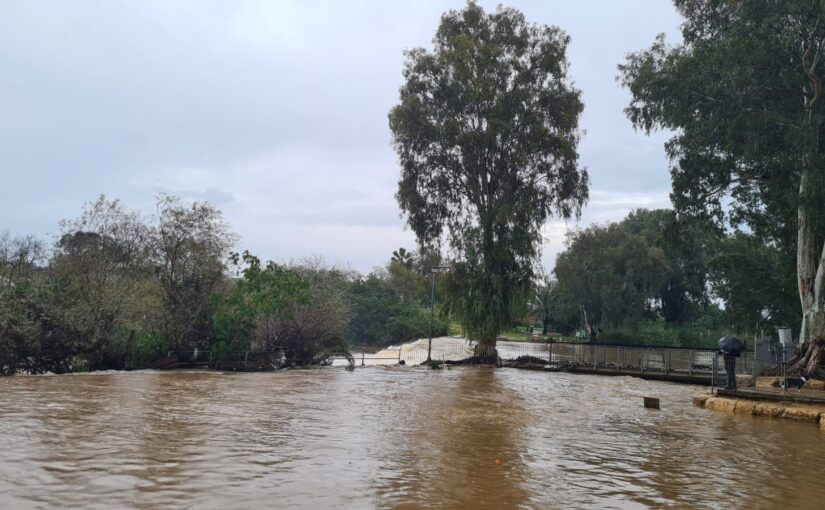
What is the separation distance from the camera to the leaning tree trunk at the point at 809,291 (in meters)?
22.5

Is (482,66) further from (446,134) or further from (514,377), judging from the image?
(514,377)

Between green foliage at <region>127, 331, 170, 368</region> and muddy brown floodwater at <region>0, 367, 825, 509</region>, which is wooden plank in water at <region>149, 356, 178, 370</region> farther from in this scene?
muddy brown floodwater at <region>0, 367, 825, 509</region>

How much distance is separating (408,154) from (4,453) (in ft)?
101

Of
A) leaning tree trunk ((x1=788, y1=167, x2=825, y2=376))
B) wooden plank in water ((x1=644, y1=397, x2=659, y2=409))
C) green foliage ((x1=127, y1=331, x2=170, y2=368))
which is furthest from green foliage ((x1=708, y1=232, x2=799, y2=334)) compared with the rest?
green foliage ((x1=127, y1=331, x2=170, y2=368))

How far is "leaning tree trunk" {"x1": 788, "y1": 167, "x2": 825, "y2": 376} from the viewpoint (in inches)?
886

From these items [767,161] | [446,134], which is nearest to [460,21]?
[446,134]

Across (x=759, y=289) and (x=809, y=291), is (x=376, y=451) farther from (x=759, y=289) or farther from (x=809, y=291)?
(x=759, y=289)

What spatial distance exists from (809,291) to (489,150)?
18.3 m

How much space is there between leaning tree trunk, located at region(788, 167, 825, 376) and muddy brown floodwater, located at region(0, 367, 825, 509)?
663 cm

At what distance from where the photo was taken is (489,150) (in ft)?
122

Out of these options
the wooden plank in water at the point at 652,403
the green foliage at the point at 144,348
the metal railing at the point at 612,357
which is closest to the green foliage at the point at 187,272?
the green foliage at the point at 144,348

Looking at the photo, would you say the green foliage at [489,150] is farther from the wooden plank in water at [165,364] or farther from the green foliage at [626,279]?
the green foliage at [626,279]

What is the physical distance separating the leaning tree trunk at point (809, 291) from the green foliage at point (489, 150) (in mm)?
13830

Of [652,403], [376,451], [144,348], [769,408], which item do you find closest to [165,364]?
[144,348]
